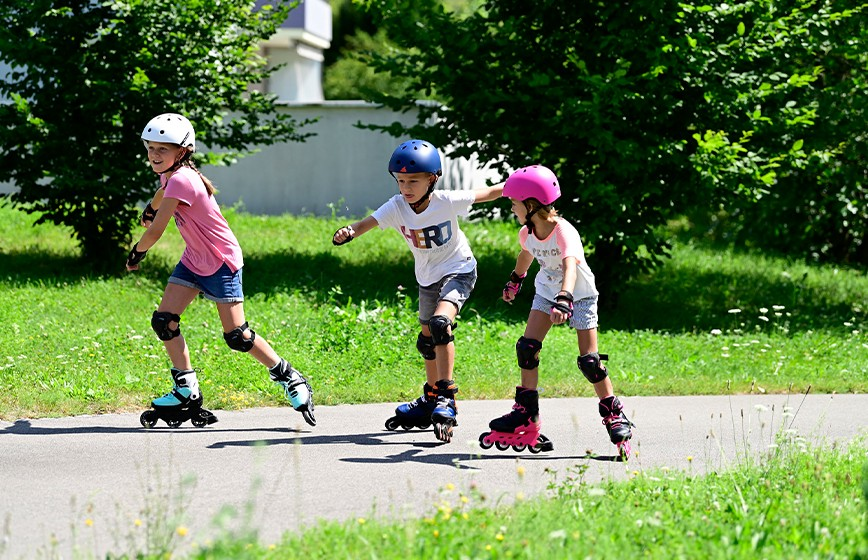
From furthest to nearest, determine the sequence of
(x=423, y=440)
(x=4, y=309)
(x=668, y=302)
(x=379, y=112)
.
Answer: (x=379, y=112)
(x=668, y=302)
(x=4, y=309)
(x=423, y=440)

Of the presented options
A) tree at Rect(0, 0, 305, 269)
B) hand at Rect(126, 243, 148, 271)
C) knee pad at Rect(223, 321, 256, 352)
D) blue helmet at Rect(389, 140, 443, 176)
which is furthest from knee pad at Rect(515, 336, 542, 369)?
tree at Rect(0, 0, 305, 269)

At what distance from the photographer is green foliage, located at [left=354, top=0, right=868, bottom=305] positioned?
38.9ft

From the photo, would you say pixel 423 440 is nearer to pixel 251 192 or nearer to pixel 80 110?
pixel 80 110

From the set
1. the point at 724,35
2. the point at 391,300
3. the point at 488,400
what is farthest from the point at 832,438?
the point at 724,35

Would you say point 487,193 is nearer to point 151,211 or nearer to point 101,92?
point 151,211

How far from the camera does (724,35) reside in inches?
490

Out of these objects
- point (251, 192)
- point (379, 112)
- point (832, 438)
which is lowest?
point (832, 438)

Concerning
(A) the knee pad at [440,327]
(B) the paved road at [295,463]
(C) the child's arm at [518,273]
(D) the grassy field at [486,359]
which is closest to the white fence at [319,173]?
(D) the grassy field at [486,359]

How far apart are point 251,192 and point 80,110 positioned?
668 centimetres

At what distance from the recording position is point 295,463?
5.71 meters

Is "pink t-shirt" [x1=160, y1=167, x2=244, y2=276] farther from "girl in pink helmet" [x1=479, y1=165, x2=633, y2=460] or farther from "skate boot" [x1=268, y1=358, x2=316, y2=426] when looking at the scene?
"girl in pink helmet" [x1=479, y1=165, x2=633, y2=460]

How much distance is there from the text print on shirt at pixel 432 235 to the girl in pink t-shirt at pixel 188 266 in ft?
3.52

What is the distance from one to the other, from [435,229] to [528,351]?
0.94m

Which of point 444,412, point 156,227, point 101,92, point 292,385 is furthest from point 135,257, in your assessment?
point 101,92
